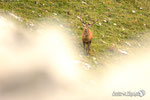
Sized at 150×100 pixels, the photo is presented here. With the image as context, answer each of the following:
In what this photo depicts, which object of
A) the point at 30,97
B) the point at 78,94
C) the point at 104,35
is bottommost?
the point at 30,97

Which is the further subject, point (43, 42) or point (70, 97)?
point (43, 42)

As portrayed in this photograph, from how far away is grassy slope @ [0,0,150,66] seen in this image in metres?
16.2

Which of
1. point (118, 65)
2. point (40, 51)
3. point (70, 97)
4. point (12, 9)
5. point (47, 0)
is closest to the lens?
point (70, 97)

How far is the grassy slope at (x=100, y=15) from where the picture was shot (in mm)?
16161

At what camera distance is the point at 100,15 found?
1983 cm

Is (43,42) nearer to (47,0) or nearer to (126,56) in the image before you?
(126,56)

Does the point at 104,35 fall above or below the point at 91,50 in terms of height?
above

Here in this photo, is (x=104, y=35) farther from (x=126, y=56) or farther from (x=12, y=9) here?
(x=12, y=9)

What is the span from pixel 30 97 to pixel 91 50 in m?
6.42

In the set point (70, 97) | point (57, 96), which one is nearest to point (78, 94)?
point (70, 97)

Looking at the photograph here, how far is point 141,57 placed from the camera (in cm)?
1516

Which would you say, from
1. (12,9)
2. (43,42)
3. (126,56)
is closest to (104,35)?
(126,56)

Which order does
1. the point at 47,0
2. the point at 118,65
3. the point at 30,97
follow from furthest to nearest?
the point at 47,0 < the point at 118,65 < the point at 30,97

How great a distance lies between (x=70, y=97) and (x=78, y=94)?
496 millimetres
